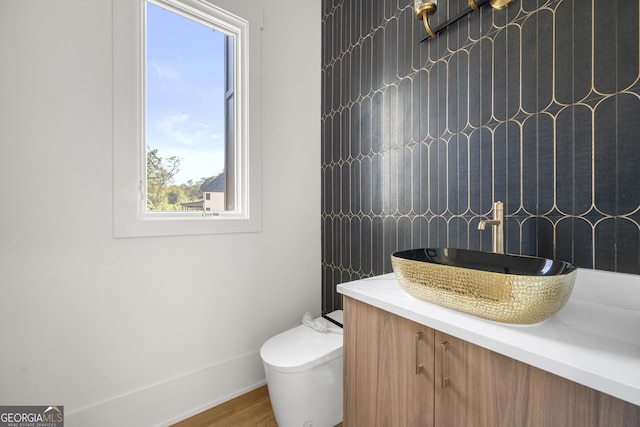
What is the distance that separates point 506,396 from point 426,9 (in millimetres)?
1416

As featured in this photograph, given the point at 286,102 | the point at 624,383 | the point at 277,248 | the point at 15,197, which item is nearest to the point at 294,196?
the point at 277,248

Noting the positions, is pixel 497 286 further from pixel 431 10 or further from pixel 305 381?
pixel 431 10

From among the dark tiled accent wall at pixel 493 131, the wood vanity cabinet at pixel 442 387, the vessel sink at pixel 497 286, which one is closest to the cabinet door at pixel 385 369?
Answer: the wood vanity cabinet at pixel 442 387

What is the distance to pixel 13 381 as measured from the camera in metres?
1.15

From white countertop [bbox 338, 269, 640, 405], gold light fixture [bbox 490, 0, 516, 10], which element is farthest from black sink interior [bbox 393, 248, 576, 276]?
gold light fixture [bbox 490, 0, 516, 10]

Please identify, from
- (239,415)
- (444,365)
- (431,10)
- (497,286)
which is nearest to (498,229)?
(497,286)

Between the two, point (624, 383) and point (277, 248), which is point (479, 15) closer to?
point (624, 383)

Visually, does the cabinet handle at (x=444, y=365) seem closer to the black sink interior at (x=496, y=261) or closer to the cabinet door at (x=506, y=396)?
the cabinet door at (x=506, y=396)

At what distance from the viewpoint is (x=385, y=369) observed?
91 centimetres

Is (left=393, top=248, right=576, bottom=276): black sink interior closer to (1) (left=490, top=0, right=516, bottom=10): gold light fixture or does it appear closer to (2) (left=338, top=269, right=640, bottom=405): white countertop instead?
(2) (left=338, top=269, right=640, bottom=405): white countertop

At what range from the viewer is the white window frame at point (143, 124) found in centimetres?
134

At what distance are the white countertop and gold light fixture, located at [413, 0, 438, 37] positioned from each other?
1121mm

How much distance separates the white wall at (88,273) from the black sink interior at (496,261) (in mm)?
1032

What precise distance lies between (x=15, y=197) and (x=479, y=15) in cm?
199
